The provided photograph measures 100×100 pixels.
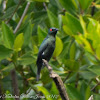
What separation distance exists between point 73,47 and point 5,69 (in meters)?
0.85

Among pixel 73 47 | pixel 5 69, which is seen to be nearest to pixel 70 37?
pixel 73 47

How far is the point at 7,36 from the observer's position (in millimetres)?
4242

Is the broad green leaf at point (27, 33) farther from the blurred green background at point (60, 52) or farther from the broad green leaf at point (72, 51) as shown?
the broad green leaf at point (72, 51)

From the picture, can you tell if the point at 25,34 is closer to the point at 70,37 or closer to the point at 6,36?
the point at 6,36

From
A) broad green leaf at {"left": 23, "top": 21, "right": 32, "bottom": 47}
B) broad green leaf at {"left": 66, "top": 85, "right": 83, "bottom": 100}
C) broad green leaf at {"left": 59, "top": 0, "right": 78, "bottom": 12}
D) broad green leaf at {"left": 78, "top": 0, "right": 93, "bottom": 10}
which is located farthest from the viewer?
broad green leaf at {"left": 59, "top": 0, "right": 78, "bottom": 12}

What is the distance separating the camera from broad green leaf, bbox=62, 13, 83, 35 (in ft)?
14.6

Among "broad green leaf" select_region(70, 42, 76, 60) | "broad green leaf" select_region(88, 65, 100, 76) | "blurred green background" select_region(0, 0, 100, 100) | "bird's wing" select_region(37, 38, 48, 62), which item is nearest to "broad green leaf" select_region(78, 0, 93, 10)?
"blurred green background" select_region(0, 0, 100, 100)

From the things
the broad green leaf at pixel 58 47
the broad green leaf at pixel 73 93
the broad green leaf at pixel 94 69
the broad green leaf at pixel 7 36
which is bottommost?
the broad green leaf at pixel 73 93

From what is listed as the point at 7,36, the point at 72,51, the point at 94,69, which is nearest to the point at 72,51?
the point at 72,51

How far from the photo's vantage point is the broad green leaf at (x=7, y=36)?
4230 millimetres

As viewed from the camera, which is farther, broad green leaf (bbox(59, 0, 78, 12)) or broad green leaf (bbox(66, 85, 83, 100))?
broad green leaf (bbox(59, 0, 78, 12))

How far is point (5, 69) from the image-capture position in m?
4.34

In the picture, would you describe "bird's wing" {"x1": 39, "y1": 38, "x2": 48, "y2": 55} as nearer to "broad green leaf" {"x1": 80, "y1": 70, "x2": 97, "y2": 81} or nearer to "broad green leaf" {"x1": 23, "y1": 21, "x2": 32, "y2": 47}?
"broad green leaf" {"x1": 23, "y1": 21, "x2": 32, "y2": 47}

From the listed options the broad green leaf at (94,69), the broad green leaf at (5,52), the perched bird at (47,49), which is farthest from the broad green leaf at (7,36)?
the broad green leaf at (94,69)
